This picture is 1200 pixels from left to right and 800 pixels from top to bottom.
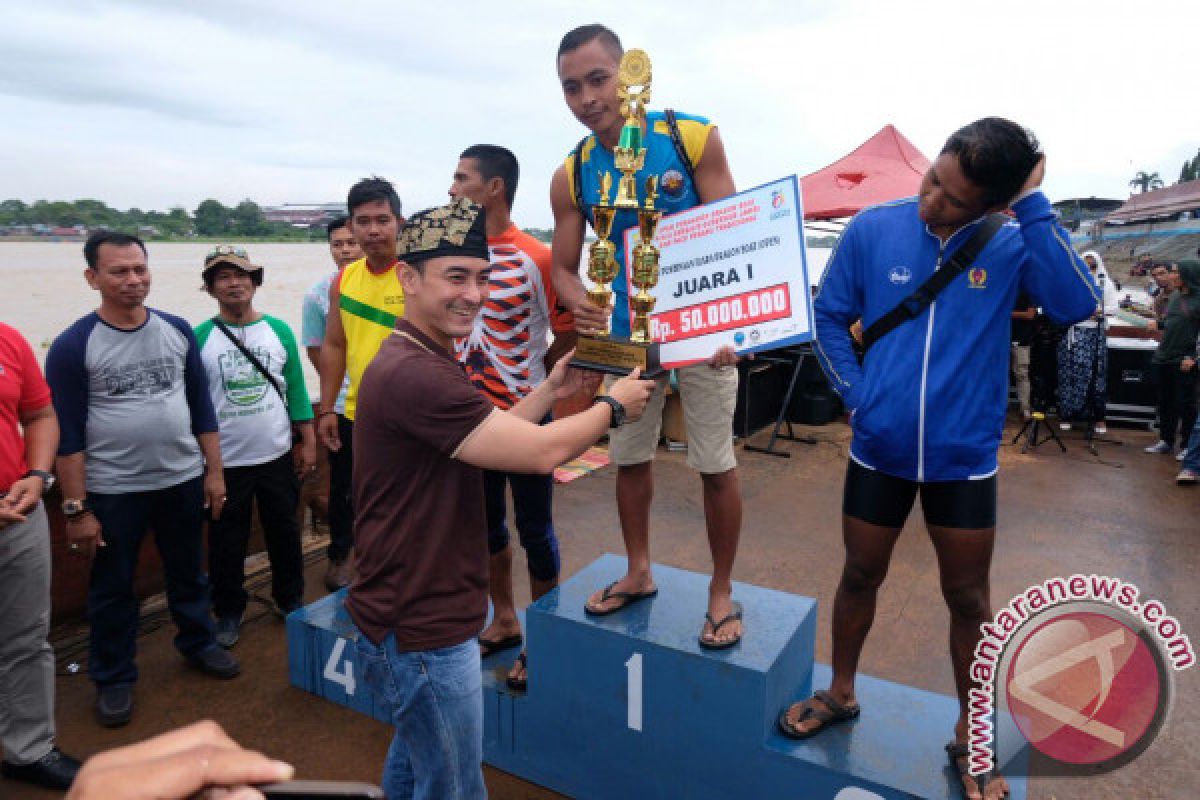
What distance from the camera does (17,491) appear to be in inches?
104

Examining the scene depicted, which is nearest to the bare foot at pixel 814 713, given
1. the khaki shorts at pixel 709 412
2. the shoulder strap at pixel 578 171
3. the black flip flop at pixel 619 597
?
the black flip flop at pixel 619 597

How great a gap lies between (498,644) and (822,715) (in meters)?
1.48

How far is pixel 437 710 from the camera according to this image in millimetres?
1884

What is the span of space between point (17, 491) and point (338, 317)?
1.58 metres

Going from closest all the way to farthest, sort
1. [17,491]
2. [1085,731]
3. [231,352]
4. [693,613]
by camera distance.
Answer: [1085,731]
[17,491]
[693,613]
[231,352]

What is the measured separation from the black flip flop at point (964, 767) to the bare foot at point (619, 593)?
3.93 ft

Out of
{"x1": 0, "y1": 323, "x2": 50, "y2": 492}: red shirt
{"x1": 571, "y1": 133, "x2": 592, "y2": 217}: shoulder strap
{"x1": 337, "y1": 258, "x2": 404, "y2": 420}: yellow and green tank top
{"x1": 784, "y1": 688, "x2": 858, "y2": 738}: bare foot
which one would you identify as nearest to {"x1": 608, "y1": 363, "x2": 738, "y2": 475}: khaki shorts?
{"x1": 571, "y1": 133, "x2": 592, "y2": 217}: shoulder strap

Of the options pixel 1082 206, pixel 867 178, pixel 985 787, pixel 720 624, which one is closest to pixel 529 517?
pixel 720 624

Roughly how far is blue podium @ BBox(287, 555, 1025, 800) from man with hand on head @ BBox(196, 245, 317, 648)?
165 centimetres

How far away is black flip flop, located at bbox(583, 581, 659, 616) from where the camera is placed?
2.85 m

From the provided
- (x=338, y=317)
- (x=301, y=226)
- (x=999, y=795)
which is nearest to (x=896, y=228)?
(x=999, y=795)

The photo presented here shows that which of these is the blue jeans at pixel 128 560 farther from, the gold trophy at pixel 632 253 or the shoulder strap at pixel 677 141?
the shoulder strap at pixel 677 141

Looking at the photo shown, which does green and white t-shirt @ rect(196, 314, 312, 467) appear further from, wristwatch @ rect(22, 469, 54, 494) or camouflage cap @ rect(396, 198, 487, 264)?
camouflage cap @ rect(396, 198, 487, 264)

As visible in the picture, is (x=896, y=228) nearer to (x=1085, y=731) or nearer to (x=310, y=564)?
(x=1085, y=731)
